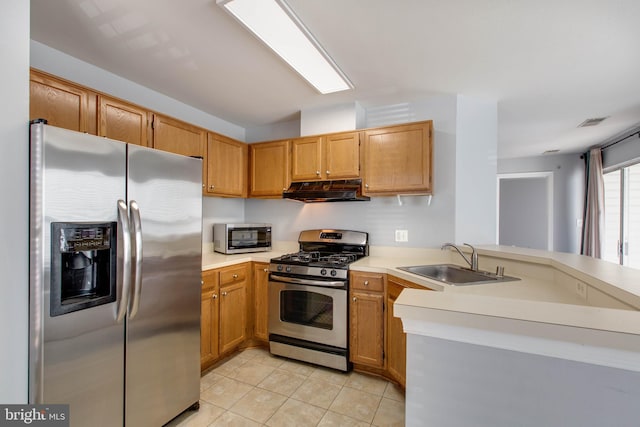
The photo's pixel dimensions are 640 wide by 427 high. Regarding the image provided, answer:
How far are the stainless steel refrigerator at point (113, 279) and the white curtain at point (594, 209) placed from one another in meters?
5.31

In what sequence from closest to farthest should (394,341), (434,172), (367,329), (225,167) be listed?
1. (394,341)
2. (367,329)
3. (434,172)
4. (225,167)

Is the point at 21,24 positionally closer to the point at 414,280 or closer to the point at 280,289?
the point at 280,289

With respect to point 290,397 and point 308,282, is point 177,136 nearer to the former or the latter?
point 308,282

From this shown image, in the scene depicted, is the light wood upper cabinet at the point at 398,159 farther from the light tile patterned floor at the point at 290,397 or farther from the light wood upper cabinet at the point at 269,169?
the light tile patterned floor at the point at 290,397

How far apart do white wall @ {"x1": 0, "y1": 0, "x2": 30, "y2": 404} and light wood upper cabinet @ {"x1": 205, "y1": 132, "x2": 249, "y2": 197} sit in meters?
1.53

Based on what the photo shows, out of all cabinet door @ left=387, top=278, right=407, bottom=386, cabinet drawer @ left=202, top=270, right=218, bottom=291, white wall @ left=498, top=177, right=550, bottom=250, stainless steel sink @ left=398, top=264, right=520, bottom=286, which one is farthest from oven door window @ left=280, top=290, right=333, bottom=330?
white wall @ left=498, top=177, right=550, bottom=250

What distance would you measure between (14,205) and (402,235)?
2.70 meters

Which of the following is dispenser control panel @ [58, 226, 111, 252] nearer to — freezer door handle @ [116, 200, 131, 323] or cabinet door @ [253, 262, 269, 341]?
freezer door handle @ [116, 200, 131, 323]

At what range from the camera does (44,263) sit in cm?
125

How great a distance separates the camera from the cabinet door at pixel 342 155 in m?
2.76

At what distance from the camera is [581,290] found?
4.96ft

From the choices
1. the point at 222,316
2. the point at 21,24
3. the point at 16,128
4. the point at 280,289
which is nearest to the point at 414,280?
the point at 280,289

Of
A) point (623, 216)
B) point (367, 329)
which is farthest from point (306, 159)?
point (623, 216)

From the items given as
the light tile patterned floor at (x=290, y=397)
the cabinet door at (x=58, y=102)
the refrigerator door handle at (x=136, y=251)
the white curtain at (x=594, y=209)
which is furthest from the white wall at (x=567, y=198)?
the cabinet door at (x=58, y=102)
